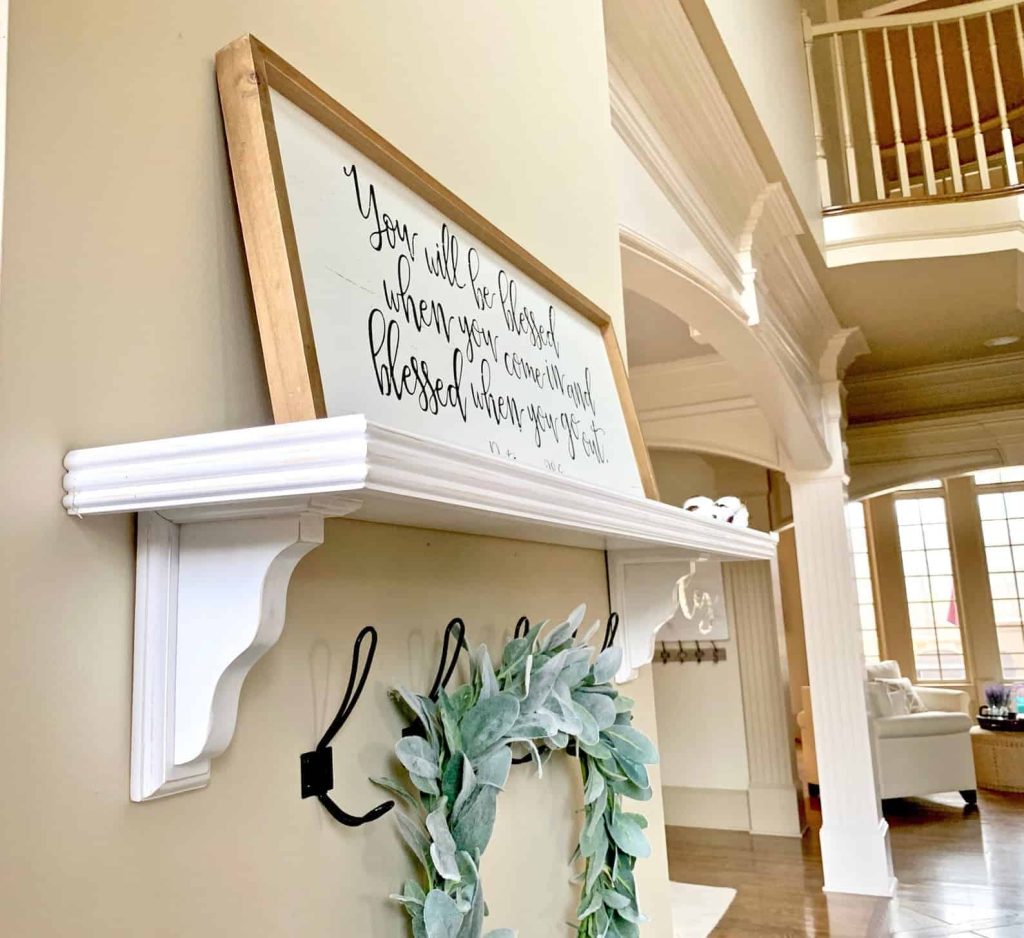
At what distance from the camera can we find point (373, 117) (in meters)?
0.71

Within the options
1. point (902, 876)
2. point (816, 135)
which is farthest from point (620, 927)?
point (902, 876)

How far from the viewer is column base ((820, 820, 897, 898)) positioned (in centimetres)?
401

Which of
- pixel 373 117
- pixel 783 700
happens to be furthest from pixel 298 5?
pixel 783 700

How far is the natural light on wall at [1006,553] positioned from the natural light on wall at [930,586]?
1.09ft

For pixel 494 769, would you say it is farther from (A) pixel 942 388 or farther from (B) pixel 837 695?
(A) pixel 942 388

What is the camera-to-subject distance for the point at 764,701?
5402 mm

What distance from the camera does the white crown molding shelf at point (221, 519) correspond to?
420mm

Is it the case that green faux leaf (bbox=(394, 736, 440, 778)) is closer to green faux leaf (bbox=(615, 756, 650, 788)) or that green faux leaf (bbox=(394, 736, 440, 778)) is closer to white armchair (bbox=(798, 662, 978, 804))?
green faux leaf (bbox=(615, 756, 650, 788))

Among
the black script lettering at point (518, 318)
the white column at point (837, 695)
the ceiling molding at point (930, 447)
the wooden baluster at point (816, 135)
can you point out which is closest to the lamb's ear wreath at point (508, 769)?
the black script lettering at point (518, 318)

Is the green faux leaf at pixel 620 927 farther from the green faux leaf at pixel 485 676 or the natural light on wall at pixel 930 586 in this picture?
the natural light on wall at pixel 930 586

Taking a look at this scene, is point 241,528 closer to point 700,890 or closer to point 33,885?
point 33,885

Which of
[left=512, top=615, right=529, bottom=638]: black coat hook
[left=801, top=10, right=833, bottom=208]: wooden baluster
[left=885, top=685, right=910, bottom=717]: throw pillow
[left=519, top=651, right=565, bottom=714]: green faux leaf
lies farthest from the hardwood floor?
[left=519, top=651, right=565, bottom=714]: green faux leaf

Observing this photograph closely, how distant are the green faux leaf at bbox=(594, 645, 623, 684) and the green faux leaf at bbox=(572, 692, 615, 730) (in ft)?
0.07

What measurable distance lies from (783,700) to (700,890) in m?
1.52
